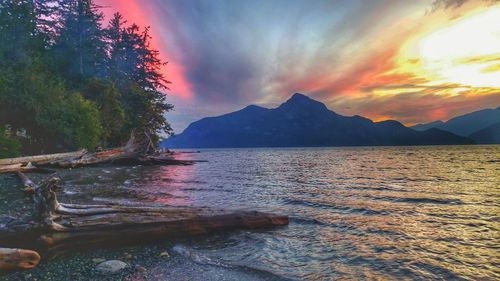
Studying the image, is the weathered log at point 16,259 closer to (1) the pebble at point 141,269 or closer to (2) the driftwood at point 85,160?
(1) the pebble at point 141,269

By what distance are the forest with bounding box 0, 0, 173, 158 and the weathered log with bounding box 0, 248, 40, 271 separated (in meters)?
Result: 23.9

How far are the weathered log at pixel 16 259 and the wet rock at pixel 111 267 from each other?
1.44 m

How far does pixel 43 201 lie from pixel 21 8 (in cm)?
4321

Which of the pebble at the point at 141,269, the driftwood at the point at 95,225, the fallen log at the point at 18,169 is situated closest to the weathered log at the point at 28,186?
the fallen log at the point at 18,169

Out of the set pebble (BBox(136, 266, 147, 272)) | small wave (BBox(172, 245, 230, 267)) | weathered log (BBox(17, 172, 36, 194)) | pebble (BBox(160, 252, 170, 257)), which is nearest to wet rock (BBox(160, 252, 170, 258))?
pebble (BBox(160, 252, 170, 257))

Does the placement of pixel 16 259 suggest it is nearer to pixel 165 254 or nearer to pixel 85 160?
pixel 165 254

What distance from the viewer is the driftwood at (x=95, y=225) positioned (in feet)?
23.4

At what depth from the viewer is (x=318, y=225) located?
11.8 metres

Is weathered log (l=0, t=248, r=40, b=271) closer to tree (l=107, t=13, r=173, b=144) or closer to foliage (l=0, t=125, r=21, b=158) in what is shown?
foliage (l=0, t=125, r=21, b=158)

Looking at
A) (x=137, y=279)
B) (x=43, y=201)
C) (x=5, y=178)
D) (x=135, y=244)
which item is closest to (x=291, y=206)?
(x=135, y=244)

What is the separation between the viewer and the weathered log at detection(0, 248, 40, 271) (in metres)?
5.86

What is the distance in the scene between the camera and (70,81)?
4403 cm

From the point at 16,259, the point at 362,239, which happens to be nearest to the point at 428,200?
the point at 362,239

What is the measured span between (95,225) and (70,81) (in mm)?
45925
